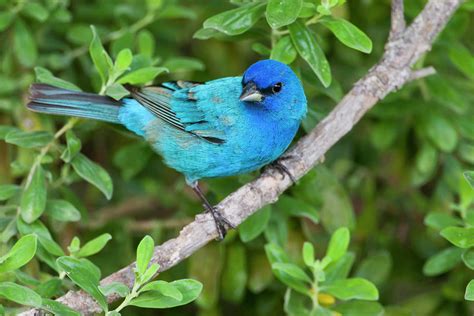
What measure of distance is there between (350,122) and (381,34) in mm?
1499

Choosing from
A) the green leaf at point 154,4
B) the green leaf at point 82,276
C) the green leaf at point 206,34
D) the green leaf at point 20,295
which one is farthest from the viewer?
the green leaf at point 154,4

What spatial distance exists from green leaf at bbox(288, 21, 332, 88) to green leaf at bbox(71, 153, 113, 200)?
110 cm

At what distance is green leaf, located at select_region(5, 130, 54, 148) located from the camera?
3639 millimetres

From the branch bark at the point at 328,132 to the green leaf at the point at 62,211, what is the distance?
0.67 m

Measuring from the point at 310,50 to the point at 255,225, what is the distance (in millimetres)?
885

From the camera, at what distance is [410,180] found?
193 inches

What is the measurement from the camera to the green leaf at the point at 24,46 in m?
4.37

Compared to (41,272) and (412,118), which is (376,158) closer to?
(412,118)

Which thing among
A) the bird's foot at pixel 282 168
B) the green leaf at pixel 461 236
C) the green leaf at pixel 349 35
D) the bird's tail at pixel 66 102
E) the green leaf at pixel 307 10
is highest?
the green leaf at pixel 307 10

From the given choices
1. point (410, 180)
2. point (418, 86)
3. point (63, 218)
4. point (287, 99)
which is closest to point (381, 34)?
point (418, 86)

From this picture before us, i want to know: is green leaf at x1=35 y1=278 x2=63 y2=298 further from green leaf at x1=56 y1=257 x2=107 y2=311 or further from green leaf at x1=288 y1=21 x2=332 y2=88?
green leaf at x1=288 y1=21 x2=332 y2=88

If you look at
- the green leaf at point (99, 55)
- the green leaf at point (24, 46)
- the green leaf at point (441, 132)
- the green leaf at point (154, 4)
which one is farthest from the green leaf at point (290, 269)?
the green leaf at point (24, 46)

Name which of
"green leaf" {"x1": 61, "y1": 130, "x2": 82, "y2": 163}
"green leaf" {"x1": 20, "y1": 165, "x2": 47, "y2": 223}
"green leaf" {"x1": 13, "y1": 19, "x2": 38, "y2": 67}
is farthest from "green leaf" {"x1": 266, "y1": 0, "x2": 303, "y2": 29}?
"green leaf" {"x1": 13, "y1": 19, "x2": 38, "y2": 67}

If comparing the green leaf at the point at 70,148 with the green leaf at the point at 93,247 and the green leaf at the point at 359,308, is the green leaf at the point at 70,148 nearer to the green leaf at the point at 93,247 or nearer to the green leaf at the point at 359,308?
the green leaf at the point at 93,247
